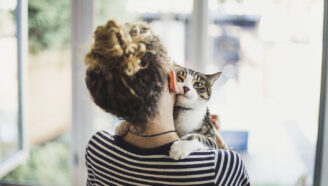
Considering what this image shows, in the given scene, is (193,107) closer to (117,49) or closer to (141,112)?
(141,112)

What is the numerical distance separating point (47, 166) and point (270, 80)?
1.67 meters

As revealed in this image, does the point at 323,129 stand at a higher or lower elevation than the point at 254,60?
lower

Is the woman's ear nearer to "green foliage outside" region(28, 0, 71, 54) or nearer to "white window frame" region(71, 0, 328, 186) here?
"white window frame" region(71, 0, 328, 186)

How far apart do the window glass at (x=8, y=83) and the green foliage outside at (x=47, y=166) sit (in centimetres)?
17

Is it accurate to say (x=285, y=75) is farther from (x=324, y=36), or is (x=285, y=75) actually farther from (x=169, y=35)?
(x=169, y=35)

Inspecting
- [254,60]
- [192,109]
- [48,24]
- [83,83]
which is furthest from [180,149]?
[48,24]

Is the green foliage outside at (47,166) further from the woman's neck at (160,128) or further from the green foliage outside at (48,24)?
the woman's neck at (160,128)

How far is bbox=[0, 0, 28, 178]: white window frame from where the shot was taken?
1.93 meters

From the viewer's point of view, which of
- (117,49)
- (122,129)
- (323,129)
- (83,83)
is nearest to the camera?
(117,49)

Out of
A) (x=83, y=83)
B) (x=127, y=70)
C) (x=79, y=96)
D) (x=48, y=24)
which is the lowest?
(x=79, y=96)

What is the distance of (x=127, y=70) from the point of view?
0.67m

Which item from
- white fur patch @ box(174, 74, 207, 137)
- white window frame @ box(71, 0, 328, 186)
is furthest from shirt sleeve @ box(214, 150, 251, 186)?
white window frame @ box(71, 0, 328, 186)

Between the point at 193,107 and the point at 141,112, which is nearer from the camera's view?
the point at 141,112

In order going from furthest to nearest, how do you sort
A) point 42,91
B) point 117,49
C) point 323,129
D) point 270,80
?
1. point 42,91
2. point 270,80
3. point 323,129
4. point 117,49
